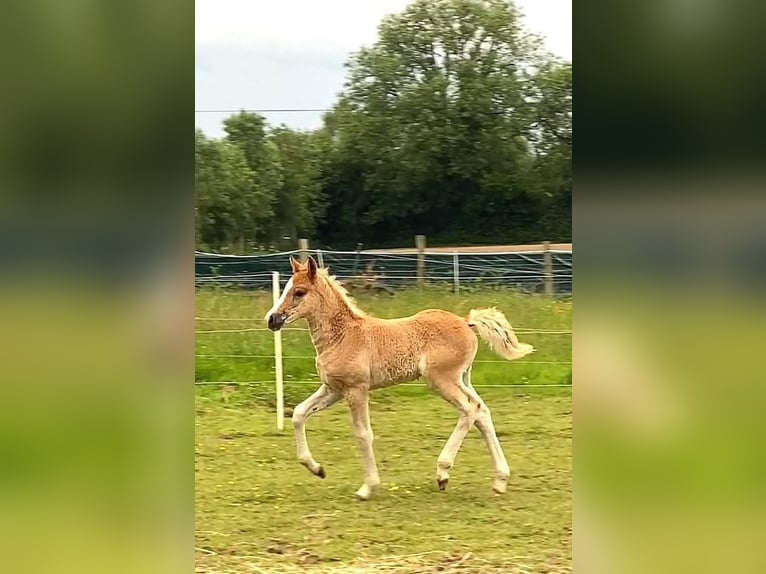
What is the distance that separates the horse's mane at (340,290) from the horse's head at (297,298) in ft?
0.10

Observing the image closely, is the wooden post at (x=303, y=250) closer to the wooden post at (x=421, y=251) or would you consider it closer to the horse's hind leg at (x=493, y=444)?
the wooden post at (x=421, y=251)

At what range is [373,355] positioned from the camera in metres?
2.30

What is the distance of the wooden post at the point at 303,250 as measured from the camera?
7.31 ft

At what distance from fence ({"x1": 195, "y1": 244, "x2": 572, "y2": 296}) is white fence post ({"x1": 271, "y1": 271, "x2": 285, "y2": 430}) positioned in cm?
2

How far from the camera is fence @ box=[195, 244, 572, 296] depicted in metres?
2.16

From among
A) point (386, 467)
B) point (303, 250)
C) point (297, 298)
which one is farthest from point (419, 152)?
point (386, 467)

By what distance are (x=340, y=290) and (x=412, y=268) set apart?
23 cm
